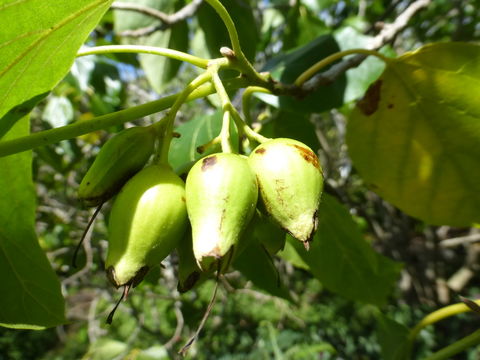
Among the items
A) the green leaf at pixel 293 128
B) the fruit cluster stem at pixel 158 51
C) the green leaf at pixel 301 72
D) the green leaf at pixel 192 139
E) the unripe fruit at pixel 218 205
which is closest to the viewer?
the unripe fruit at pixel 218 205

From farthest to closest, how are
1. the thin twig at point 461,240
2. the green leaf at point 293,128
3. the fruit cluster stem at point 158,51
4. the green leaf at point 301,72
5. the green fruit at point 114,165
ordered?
the thin twig at point 461,240
the green leaf at point 293,128
the green leaf at point 301,72
the fruit cluster stem at point 158,51
the green fruit at point 114,165

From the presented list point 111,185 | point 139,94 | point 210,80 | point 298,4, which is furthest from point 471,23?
point 111,185

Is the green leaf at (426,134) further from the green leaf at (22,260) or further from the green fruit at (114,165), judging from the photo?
the green leaf at (22,260)

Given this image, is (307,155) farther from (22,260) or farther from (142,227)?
(22,260)

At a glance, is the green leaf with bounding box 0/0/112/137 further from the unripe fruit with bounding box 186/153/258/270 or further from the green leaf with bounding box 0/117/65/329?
the unripe fruit with bounding box 186/153/258/270

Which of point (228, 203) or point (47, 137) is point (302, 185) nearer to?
point (228, 203)

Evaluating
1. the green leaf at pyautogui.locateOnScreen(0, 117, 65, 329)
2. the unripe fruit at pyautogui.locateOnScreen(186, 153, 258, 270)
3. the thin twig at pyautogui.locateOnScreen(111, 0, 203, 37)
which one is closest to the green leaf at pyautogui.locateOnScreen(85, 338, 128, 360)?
the green leaf at pyautogui.locateOnScreen(0, 117, 65, 329)

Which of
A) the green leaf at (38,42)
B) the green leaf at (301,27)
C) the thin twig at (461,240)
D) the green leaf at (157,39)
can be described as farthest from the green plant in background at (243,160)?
the thin twig at (461,240)
